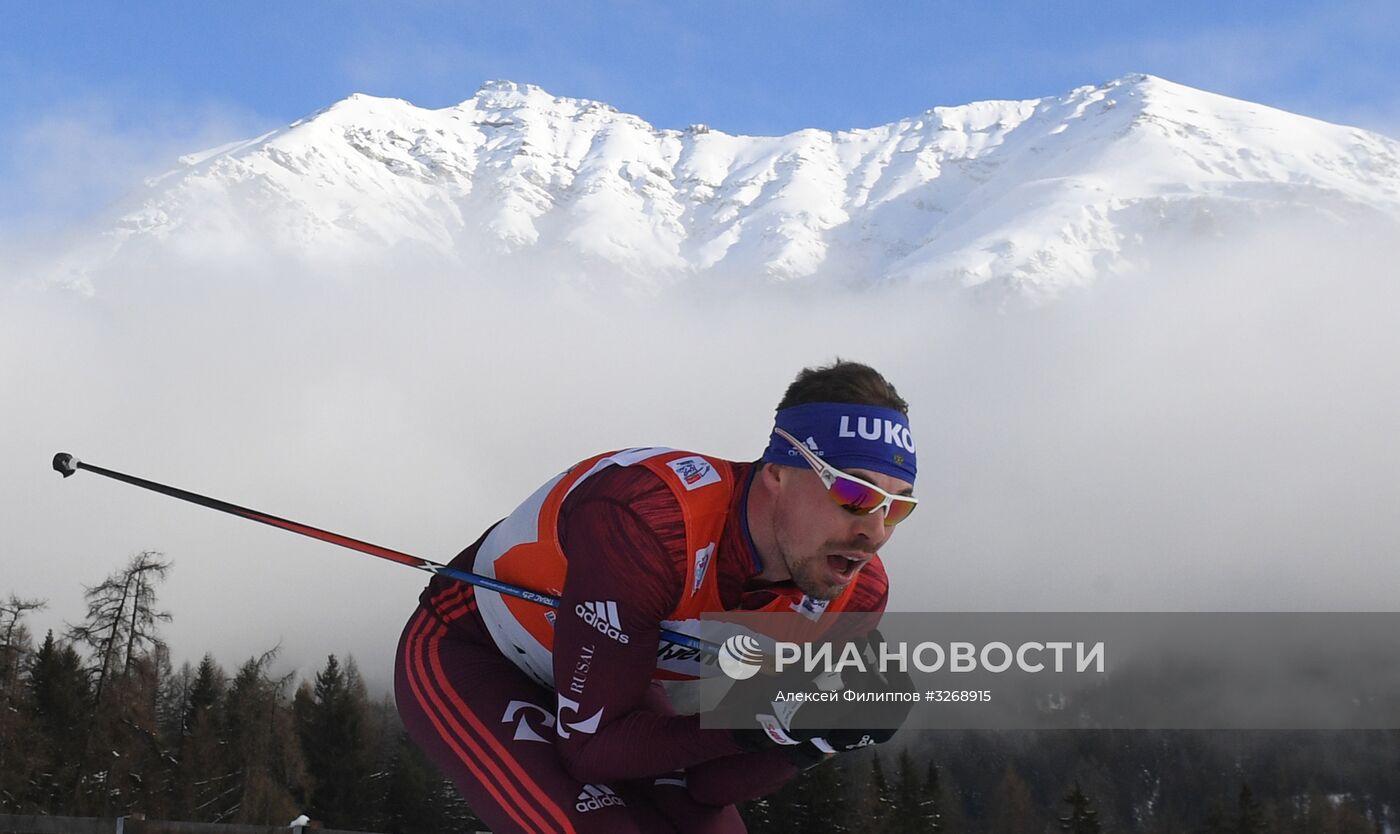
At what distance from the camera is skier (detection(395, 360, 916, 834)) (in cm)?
362

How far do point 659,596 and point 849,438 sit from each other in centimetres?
75

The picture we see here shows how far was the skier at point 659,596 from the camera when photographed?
11.9 feet

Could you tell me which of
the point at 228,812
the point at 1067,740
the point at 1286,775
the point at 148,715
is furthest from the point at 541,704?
the point at 1286,775

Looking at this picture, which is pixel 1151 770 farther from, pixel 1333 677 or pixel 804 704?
pixel 804 704

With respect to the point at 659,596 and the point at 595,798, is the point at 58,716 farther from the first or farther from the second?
the point at 659,596

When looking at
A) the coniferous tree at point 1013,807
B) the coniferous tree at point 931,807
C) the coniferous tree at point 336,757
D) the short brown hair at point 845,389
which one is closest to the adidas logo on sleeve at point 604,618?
the short brown hair at point 845,389

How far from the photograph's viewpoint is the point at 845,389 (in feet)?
12.5

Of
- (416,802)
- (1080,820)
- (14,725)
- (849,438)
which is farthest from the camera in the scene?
(416,802)

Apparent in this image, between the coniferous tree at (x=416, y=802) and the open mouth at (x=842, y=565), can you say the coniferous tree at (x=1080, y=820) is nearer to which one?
the coniferous tree at (x=416, y=802)

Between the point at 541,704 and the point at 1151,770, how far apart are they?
439 feet

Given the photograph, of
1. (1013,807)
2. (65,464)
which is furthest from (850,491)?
(1013,807)

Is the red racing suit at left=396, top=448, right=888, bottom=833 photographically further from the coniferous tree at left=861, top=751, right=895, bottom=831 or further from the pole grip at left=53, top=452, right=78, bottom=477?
the coniferous tree at left=861, top=751, right=895, bottom=831

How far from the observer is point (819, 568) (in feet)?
12.2

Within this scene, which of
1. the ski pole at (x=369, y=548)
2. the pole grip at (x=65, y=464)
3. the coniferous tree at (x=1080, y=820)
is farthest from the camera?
the coniferous tree at (x=1080, y=820)
